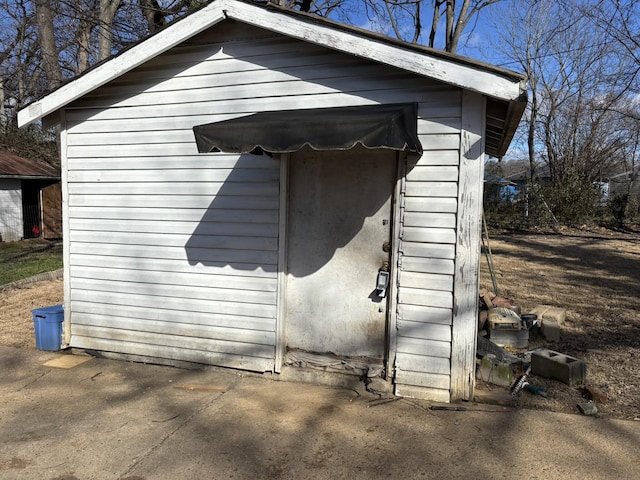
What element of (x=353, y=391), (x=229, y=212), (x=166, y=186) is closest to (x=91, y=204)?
(x=166, y=186)

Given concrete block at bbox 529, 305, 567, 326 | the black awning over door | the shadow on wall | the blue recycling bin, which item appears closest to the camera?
the black awning over door

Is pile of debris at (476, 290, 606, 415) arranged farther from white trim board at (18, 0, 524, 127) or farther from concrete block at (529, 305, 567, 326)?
white trim board at (18, 0, 524, 127)

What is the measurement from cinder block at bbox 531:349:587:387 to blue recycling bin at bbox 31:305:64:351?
199 inches

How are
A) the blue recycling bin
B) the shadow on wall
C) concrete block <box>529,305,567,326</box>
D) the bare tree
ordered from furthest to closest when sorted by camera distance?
the bare tree, concrete block <box>529,305,567,326</box>, the blue recycling bin, the shadow on wall

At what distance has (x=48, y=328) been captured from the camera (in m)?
5.07

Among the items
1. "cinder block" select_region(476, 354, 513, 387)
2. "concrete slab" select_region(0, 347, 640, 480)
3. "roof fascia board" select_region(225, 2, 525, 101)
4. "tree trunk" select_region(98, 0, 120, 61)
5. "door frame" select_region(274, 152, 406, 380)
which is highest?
"tree trunk" select_region(98, 0, 120, 61)

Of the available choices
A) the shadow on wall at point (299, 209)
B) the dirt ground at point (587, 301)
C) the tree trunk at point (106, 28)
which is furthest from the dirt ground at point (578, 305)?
the tree trunk at point (106, 28)

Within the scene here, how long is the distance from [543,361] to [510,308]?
1.61m

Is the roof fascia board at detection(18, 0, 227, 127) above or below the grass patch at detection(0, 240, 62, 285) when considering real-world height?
above

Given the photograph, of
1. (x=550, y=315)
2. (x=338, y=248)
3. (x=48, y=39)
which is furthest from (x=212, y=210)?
(x=48, y=39)

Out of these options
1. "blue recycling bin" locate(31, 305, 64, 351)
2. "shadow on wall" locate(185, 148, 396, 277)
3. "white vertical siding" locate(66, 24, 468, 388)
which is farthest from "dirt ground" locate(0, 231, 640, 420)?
"shadow on wall" locate(185, 148, 396, 277)

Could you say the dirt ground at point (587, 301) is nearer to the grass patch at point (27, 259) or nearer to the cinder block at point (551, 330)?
the cinder block at point (551, 330)

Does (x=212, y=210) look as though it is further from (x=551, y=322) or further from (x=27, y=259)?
(x=27, y=259)

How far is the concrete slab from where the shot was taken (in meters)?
2.89
